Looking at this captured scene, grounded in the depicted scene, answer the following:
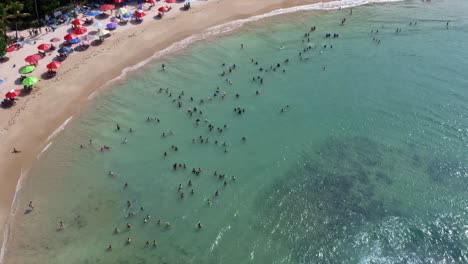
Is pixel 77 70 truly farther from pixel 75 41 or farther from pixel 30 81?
pixel 30 81

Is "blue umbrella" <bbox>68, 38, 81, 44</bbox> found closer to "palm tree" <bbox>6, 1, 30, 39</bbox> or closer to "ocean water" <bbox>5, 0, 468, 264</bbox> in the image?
"palm tree" <bbox>6, 1, 30, 39</bbox>

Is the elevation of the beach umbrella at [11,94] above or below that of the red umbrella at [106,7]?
below

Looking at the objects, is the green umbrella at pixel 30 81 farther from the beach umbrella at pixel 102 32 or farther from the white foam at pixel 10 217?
the white foam at pixel 10 217

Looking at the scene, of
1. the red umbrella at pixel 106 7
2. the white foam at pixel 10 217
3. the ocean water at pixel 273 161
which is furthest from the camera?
the red umbrella at pixel 106 7

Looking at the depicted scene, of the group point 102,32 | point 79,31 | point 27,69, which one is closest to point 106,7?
point 102,32

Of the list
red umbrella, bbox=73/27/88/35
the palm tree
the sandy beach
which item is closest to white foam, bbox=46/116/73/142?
the sandy beach

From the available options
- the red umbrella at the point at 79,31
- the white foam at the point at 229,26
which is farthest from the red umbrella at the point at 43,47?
the white foam at the point at 229,26
